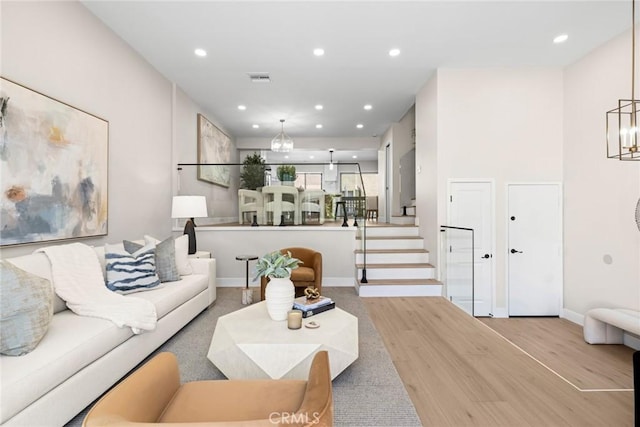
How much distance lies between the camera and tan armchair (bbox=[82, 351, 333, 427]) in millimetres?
1011

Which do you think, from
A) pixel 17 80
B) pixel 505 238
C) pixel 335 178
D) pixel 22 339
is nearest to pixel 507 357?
pixel 505 238

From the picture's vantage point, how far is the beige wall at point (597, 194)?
3.89 m

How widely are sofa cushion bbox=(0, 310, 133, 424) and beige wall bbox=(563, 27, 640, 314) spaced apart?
5.44m

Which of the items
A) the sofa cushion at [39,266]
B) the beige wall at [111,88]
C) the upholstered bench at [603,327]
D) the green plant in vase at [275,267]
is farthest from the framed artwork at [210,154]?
the upholstered bench at [603,327]

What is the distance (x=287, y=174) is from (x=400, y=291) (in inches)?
118

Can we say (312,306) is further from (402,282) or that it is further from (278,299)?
(402,282)

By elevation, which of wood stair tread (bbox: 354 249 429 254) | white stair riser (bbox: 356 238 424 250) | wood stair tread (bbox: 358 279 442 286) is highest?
white stair riser (bbox: 356 238 424 250)

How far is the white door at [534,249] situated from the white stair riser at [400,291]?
1.25m

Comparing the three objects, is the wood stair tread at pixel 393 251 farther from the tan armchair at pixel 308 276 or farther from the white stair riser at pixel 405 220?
the white stair riser at pixel 405 220

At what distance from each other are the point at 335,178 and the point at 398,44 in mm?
2538

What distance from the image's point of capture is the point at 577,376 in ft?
10.2

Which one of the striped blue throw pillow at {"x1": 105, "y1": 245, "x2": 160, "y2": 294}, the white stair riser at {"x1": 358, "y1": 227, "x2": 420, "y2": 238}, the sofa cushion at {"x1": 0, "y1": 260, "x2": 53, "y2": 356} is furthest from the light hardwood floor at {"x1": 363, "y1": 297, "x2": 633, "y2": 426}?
the white stair riser at {"x1": 358, "y1": 227, "x2": 420, "y2": 238}

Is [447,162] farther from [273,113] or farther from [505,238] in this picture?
[273,113]

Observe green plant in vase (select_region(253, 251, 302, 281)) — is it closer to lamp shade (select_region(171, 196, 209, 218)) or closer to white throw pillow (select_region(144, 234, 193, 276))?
white throw pillow (select_region(144, 234, 193, 276))
